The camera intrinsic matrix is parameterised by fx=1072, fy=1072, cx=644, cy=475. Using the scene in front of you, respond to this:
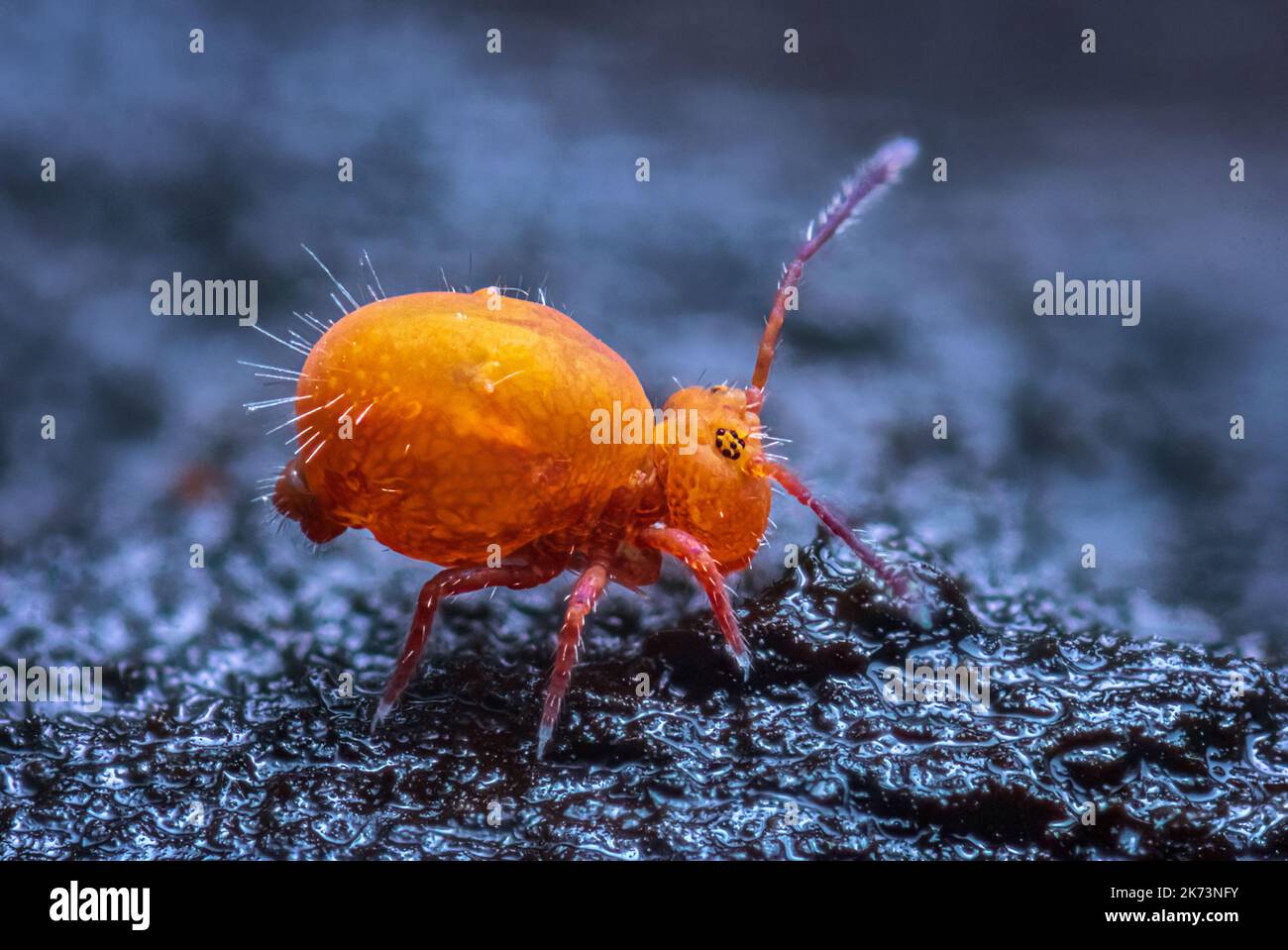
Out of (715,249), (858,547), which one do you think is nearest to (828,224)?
(858,547)

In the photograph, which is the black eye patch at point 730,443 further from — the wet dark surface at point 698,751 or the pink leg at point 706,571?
the wet dark surface at point 698,751

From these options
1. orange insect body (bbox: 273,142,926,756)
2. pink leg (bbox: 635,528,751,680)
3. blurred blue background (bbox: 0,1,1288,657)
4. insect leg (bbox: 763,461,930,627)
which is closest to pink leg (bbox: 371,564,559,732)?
orange insect body (bbox: 273,142,926,756)

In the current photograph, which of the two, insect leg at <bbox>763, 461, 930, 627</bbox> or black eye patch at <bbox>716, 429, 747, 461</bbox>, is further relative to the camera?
black eye patch at <bbox>716, 429, 747, 461</bbox>

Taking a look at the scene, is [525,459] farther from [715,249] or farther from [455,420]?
[715,249]

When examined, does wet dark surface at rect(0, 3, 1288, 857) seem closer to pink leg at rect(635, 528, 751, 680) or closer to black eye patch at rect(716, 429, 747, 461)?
pink leg at rect(635, 528, 751, 680)

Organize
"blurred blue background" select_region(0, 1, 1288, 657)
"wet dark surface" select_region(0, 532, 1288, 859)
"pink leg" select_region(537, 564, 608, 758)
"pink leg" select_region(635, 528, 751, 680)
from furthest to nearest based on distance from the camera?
"blurred blue background" select_region(0, 1, 1288, 657), "pink leg" select_region(635, 528, 751, 680), "pink leg" select_region(537, 564, 608, 758), "wet dark surface" select_region(0, 532, 1288, 859)
